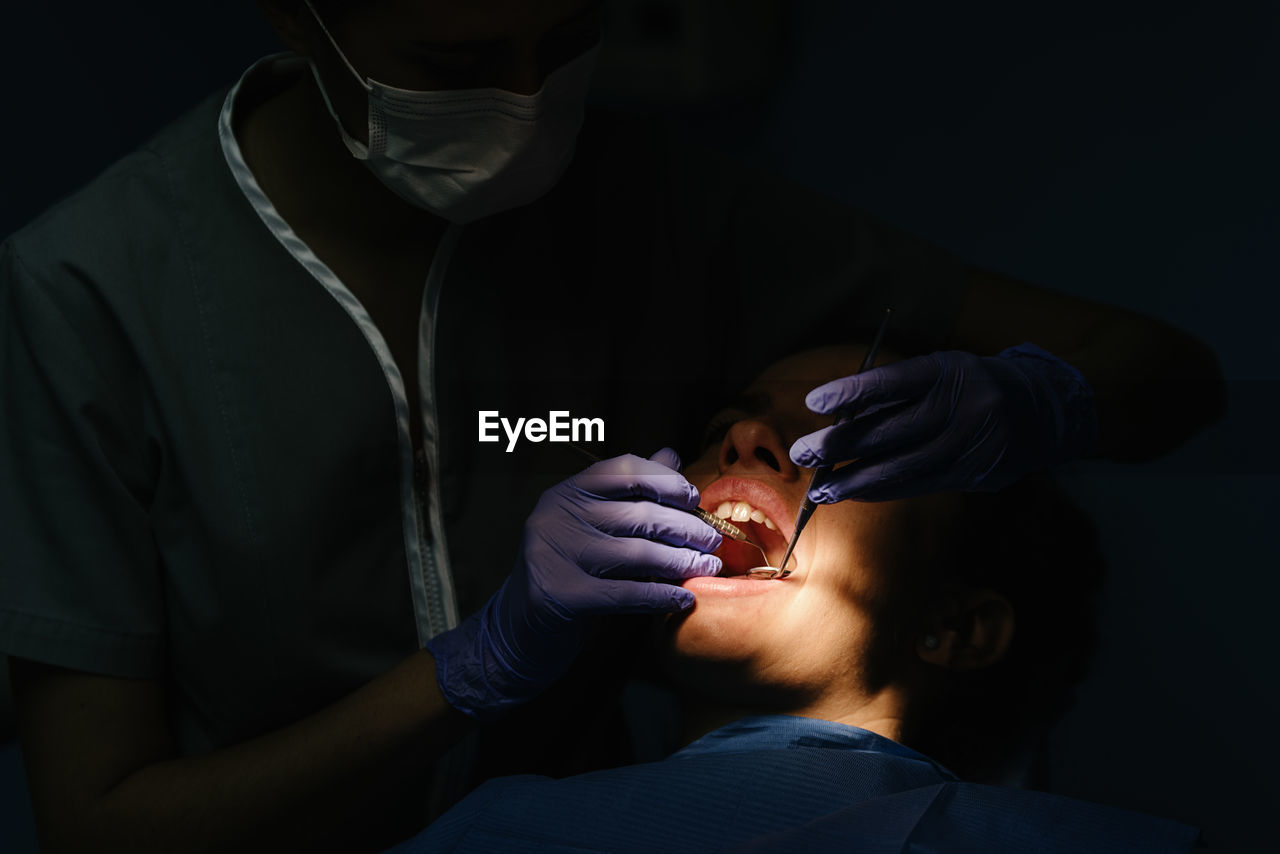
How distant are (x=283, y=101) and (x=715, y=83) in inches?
34.2

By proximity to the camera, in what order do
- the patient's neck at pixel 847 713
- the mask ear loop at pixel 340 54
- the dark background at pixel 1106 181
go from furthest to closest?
1. the dark background at pixel 1106 181
2. the patient's neck at pixel 847 713
3. the mask ear loop at pixel 340 54

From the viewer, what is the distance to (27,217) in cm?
163

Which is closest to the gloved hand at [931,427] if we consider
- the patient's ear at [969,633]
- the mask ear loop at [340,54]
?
the patient's ear at [969,633]

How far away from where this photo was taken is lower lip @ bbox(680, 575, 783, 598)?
4.05 feet

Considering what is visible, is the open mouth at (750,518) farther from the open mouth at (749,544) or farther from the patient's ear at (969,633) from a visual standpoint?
the patient's ear at (969,633)

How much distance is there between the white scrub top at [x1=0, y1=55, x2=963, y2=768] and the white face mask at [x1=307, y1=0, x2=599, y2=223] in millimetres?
118

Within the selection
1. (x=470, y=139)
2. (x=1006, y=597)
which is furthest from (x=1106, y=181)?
(x=470, y=139)

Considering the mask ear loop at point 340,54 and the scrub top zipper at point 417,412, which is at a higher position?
the mask ear loop at point 340,54

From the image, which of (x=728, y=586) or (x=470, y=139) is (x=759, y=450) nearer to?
(x=728, y=586)

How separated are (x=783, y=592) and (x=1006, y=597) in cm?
37

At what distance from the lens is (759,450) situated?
4.32 feet

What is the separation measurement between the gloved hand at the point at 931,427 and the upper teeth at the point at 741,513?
12cm

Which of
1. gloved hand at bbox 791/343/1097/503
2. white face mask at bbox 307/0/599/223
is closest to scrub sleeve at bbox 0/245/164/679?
white face mask at bbox 307/0/599/223

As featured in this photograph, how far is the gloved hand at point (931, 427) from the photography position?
1141mm
